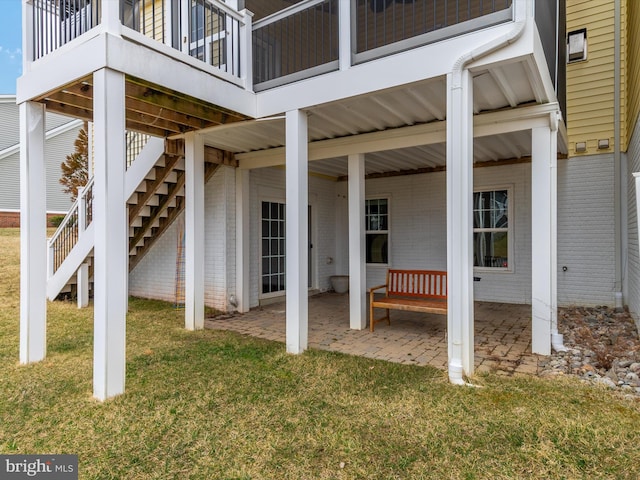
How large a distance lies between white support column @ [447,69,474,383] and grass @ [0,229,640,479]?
362 millimetres

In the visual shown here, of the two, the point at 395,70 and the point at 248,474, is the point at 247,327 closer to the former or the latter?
the point at 248,474

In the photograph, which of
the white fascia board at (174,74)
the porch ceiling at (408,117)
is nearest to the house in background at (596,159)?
the porch ceiling at (408,117)

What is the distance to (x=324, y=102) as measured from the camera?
4293mm

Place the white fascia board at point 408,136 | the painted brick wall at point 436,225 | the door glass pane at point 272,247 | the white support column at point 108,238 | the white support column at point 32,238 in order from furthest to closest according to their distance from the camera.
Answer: the door glass pane at point 272,247, the painted brick wall at point 436,225, the white fascia board at point 408,136, the white support column at point 32,238, the white support column at point 108,238

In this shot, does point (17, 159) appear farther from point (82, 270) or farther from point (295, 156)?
point (295, 156)

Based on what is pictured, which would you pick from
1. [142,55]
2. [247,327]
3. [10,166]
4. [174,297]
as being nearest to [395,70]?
[142,55]

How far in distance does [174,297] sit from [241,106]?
442 cm

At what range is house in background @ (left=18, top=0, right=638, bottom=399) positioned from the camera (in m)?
3.43

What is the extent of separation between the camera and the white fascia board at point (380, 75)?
136 inches

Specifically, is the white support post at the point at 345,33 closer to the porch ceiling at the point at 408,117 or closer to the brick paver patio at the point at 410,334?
the porch ceiling at the point at 408,117

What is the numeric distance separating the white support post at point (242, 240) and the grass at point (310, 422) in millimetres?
2656

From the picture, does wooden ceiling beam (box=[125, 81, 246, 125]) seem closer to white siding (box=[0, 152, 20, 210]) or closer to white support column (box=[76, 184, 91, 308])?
white support column (box=[76, 184, 91, 308])

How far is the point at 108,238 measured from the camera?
3.25 meters

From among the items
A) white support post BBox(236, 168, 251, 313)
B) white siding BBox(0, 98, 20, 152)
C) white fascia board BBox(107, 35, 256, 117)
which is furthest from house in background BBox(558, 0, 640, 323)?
white siding BBox(0, 98, 20, 152)
